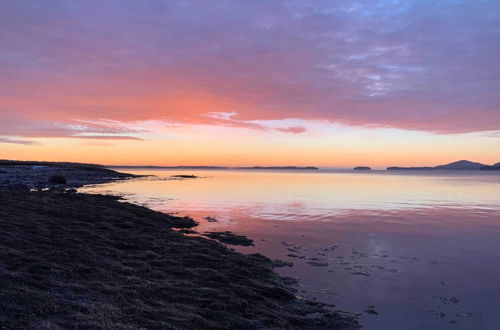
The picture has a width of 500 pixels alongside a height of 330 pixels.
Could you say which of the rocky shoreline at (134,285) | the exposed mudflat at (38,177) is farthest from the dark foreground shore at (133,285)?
the exposed mudflat at (38,177)

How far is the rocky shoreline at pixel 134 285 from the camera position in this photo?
22.6 ft

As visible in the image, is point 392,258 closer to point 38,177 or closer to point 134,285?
point 134,285

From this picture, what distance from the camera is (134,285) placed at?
29.6 ft

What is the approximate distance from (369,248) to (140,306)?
12879 mm

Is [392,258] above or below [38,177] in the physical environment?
below

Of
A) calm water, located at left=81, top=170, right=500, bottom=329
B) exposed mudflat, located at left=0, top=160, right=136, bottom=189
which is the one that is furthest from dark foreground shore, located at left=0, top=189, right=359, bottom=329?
exposed mudflat, located at left=0, top=160, right=136, bottom=189

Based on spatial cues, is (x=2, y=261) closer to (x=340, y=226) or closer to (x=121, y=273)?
(x=121, y=273)

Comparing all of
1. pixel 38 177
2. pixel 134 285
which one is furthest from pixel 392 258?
pixel 38 177

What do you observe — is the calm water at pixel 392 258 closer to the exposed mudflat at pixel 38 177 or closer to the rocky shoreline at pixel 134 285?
the rocky shoreline at pixel 134 285

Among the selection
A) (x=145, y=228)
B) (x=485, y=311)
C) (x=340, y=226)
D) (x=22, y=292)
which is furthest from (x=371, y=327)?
(x=340, y=226)

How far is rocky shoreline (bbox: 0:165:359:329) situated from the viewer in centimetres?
689

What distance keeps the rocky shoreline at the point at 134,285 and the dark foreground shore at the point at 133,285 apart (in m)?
0.02

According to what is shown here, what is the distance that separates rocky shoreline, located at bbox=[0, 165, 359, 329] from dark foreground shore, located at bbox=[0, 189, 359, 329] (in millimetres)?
23

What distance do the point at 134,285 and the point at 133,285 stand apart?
2 centimetres
